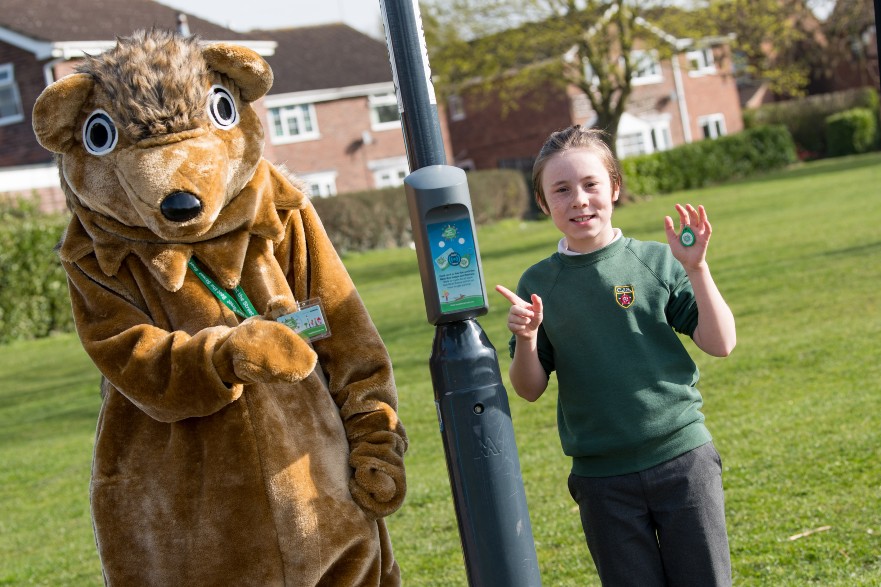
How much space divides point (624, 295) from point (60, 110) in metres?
1.79

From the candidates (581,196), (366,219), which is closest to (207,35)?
(366,219)

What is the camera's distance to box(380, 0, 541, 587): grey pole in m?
3.19

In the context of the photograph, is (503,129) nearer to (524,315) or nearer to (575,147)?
(575,147)

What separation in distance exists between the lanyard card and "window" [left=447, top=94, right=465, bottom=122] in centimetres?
4607

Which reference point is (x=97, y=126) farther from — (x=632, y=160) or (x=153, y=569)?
(x=632, y=160)

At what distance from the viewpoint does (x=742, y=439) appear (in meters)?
7.11

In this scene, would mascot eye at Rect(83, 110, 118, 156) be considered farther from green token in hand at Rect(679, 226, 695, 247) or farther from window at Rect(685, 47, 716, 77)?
window at Rect(685, 47, 716, 77)

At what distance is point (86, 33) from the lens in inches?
1228

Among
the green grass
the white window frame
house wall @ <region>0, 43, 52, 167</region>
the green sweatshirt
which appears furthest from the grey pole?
the white window frame

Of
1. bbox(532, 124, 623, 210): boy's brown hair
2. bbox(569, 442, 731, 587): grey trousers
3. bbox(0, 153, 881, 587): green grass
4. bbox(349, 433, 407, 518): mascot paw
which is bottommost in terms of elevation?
bbox(0, 153, 881, 587): green grass

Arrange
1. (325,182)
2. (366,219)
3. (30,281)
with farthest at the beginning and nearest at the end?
1. (325,182)
2. (366,219)
3. (30,281)

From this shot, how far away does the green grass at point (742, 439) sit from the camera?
17.5 ft

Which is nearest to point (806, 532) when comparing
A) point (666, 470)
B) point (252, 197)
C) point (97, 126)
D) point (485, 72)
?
point (666, 470)

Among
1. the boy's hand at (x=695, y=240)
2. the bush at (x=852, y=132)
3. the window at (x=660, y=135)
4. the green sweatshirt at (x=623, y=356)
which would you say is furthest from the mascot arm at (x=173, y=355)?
the bush at (x=852, y=132)
